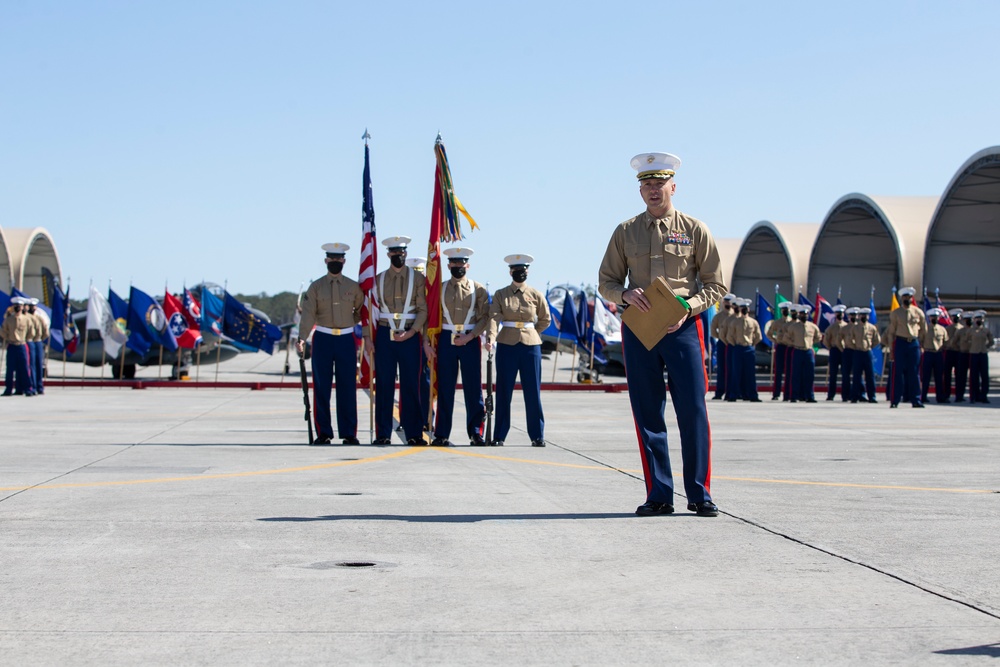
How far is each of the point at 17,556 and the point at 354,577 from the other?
1495mm

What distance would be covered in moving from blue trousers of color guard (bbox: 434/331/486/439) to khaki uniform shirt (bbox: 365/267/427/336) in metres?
0.42

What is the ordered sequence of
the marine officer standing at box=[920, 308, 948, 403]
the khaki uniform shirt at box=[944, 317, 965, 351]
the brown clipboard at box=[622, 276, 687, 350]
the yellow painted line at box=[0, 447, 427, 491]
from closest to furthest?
the brown clipboard at box=[622, 276, 687, 350] < the yellow painted line at box=[0, 447, 427, 491] < the marine officer standing at box=[920, 308, 948, 403] < the khaki uniform shirt at box=[944, 317, 965, 351]

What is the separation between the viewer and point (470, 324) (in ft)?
39.2

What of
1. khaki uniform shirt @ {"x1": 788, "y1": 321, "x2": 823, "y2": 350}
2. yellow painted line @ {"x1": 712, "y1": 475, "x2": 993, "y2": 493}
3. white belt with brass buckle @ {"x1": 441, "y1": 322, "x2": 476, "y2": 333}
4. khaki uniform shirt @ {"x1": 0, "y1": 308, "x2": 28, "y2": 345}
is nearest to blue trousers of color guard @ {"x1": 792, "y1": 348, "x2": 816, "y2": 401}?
khaki uniform shirt @ {"x1": 788, "y1": 321, "x2": 823, "y2": 350}

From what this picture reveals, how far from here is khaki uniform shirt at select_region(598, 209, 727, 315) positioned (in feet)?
21.6

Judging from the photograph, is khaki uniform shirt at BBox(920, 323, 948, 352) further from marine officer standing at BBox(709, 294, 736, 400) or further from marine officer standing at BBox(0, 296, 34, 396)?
marine officer standing at BBox(0, 296, 34, 396)

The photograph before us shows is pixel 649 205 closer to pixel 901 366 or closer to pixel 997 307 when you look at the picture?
pixel 901 366

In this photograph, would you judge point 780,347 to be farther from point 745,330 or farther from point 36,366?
point 36,366

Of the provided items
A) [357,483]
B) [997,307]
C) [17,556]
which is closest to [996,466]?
[357,483]

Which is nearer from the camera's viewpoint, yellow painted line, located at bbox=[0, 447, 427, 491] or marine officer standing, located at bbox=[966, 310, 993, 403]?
yellow painted line, located at bbox=[0, 447, 427, 491]

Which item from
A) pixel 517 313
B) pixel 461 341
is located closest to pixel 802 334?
pixel 517 313

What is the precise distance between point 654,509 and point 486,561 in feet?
5.58

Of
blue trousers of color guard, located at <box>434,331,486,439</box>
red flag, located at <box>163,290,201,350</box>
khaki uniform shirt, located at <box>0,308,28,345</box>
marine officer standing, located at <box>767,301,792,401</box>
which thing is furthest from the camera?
red flag, located at <box>163,290,201,350</box>

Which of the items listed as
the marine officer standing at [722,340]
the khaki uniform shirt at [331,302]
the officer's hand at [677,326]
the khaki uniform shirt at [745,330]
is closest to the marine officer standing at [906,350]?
the khaki uniform shirt at [745,330]
